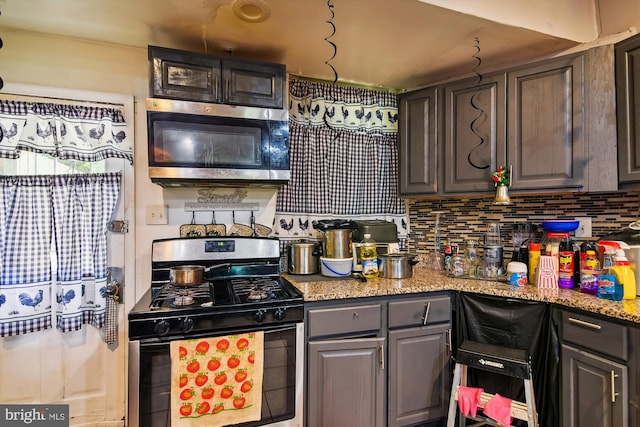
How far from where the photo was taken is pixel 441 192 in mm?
2242

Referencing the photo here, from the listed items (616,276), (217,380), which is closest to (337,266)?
(217,380)

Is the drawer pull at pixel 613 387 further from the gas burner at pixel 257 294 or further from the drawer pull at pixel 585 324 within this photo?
the gas burner at pixel 257 294

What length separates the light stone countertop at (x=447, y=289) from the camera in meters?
1.45

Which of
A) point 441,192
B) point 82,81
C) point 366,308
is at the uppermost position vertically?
point 82,81

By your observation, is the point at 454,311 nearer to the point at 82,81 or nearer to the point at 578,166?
the point at 578,166

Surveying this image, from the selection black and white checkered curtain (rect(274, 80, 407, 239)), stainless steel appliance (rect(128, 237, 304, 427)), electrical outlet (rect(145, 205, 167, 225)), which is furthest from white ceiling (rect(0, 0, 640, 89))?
stainless steel appliance (rect(128, 237, 304, 427))

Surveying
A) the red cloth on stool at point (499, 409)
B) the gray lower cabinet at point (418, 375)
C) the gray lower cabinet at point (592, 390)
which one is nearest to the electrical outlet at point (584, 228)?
the gray lower cabinet at point (592, 390)

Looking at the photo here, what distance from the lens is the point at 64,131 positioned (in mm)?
1810

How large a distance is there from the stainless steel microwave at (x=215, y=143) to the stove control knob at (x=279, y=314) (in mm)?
712

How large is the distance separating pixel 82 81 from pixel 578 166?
9.07 feet

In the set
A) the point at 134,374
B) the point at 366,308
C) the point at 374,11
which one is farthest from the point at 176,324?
the point at 374,11

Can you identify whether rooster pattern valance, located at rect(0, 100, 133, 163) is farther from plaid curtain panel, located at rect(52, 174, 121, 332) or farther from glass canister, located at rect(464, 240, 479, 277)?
glass canister, located at rect(464, 240, 479, 277)

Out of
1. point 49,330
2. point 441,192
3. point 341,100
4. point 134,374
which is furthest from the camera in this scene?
point 341,100

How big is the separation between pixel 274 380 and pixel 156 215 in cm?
118
